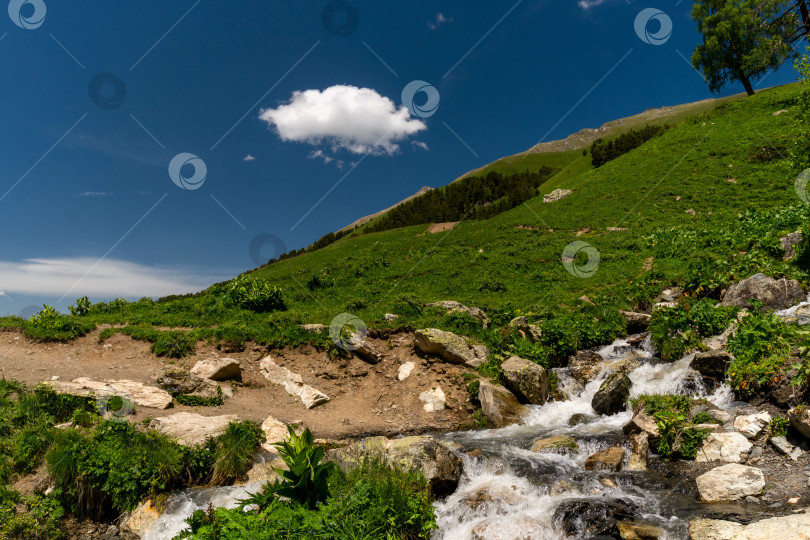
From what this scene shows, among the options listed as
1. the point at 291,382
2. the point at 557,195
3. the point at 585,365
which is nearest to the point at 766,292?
the point at 585,365

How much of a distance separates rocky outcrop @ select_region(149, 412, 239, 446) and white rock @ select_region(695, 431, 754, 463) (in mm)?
10818

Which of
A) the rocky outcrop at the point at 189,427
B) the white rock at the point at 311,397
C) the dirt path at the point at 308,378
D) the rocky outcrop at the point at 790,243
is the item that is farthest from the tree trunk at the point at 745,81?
the rocky outcrop at the point at 189,427

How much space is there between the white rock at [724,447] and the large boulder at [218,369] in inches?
542

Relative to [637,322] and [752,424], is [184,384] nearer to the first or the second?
[752,424]

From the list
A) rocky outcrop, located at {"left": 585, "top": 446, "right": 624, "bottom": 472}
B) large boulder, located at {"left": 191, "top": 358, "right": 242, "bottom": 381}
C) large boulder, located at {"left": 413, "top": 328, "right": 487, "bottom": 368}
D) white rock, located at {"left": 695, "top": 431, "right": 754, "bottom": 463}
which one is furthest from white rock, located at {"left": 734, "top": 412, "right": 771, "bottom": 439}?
large boulder, located at {"left": 191, "top": 358, "right": 242, "bottom": 381}

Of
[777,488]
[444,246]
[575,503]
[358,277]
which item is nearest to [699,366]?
[777,488]

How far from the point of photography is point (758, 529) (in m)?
5.59

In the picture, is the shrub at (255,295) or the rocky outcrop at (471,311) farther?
the shrub at (255,295)

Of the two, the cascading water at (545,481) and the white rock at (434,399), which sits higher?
the white rock at (434,399)

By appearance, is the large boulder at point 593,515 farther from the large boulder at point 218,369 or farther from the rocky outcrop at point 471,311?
the rocky outcrop at point 471,311

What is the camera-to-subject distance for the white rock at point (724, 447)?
852cm

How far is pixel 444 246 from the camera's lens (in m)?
38.8

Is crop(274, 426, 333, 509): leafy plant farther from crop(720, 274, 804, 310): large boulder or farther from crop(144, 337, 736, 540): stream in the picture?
crop(720, 274, 804, 310): large boulder

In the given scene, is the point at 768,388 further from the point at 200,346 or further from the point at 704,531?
the point at 200,346
